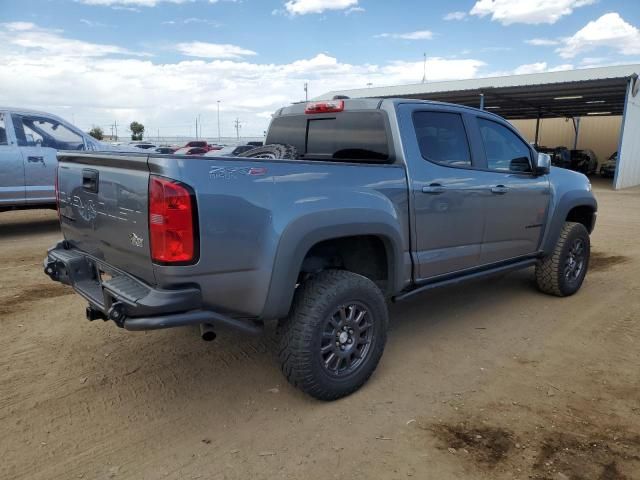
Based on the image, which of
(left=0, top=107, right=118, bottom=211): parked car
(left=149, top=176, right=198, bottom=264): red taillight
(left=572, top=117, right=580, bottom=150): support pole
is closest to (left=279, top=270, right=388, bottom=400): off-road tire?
(left=149, top=176, right=198, bottom=264): red taillight

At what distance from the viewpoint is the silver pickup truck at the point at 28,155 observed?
808 centimetres

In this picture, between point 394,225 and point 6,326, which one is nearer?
point 394,225

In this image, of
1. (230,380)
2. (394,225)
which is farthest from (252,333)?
(394,225)

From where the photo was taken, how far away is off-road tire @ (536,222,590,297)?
526 cm

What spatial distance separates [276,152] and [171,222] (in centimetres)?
207

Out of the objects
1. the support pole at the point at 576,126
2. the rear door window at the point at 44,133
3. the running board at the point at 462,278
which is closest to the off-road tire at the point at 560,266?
the running board at the point at 462,278

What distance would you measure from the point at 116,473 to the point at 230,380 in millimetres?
1077

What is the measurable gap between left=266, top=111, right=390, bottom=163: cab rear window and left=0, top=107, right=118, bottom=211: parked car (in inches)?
210

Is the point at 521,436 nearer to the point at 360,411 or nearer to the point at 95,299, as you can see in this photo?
the point at 360,411

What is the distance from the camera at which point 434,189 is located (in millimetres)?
3736

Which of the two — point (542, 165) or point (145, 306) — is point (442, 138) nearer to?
point (542, 165)

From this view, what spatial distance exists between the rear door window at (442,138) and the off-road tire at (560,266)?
1.77 metres

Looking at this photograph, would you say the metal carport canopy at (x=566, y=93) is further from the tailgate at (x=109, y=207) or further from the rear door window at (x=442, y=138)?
the tailgate at (x=109, y=207)

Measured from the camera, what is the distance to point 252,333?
2.90 metres
